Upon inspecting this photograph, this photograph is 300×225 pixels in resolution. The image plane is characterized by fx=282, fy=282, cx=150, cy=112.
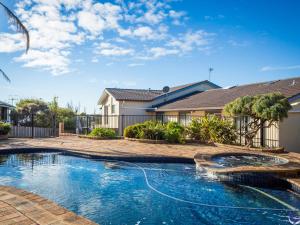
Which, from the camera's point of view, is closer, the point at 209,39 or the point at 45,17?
A: the point at 45,17

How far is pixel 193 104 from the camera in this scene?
2016cm

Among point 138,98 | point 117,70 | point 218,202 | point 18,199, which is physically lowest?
point 218,202

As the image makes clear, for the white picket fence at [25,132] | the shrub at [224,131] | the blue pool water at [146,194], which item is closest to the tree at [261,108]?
the shrub at [224,131]

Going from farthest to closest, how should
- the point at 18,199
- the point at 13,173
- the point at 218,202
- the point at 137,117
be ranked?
the point at 137,117, the point at 13,173, the point at 218,202, the point at 18,199

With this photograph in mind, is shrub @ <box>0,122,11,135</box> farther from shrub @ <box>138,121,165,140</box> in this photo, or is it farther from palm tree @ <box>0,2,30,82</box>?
shrub @ <box>138,121,165,140</box>

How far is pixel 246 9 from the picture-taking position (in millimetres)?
12820

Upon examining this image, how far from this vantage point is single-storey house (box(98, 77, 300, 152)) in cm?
1405

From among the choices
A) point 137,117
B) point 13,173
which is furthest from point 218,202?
point 137,117

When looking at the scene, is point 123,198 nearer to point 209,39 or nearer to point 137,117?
point 209,39

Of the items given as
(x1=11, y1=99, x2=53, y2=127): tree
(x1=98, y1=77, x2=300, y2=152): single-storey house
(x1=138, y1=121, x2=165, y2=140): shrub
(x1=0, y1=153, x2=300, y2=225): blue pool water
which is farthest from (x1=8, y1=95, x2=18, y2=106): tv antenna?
(x1=0, y1=153, x2=300, y2=225): blue pool water

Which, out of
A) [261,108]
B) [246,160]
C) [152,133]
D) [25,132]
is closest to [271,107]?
[261,108]

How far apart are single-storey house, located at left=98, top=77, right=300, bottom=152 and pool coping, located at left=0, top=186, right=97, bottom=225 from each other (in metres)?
12.2

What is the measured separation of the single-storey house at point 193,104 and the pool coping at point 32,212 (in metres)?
12.2

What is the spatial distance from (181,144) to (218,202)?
872cm
